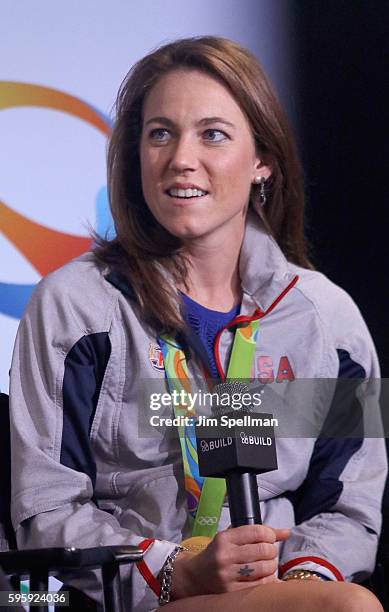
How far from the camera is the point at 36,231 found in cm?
261

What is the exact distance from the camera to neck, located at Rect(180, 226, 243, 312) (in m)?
2.27

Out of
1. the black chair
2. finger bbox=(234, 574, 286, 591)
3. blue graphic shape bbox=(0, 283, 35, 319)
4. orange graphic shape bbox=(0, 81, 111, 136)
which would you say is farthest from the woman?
blue graphic shape bbox=(0, 283, 35, 319)

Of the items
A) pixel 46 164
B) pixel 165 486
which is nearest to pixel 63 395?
pixel 165 486

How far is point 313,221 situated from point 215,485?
1.21m

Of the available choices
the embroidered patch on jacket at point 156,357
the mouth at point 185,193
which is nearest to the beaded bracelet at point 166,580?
the embroidered patch on jacket at point 156,357

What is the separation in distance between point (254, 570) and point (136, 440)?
0.43 m

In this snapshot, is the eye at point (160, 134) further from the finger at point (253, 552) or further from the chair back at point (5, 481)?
the finger at point (253, 552)

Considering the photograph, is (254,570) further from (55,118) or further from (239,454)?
(55,118)

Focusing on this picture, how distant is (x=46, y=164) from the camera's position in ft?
8.68

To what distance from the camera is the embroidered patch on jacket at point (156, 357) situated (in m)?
2.08

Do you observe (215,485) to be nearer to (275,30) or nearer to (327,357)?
(327,357)

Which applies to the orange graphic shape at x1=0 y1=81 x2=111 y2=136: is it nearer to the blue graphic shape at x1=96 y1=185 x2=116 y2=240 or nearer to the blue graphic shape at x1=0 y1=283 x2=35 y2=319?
the blue graphic shape at x1=96 y1=185 x2=116 y2=240

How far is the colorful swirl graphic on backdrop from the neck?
459 millimetres

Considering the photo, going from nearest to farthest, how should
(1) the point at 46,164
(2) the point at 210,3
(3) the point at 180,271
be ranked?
1. (3) the point at 180,271
2. (1) the point at 46,164
3. (2) the point at 210,3
